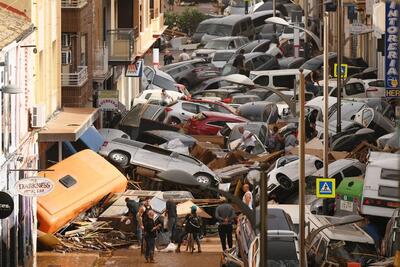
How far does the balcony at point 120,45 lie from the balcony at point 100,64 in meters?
3.45

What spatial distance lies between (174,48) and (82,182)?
5887cm

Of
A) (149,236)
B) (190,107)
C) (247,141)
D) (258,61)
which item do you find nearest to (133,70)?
(190,107)

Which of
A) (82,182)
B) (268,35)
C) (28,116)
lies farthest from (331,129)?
(268,35)

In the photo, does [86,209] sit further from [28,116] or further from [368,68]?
[368,68]

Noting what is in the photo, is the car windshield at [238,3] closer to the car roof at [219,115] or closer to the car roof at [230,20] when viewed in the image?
the car roof at [230,20]

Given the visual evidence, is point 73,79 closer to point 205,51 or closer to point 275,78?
point 275,78

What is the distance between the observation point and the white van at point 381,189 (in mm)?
33875

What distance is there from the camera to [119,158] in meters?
42.8

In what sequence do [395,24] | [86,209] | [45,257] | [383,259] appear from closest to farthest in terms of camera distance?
[383,259] < [45,257] < [86,209] < [395,24]

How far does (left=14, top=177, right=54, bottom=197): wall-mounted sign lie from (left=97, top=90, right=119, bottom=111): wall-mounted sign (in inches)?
760

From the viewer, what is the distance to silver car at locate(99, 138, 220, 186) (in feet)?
139

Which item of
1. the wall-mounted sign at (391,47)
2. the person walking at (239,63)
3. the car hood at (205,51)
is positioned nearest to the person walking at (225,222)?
the wall-mounted sign at (391,47)

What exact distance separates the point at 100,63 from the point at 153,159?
11252 millimetres

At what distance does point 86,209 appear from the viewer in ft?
123
